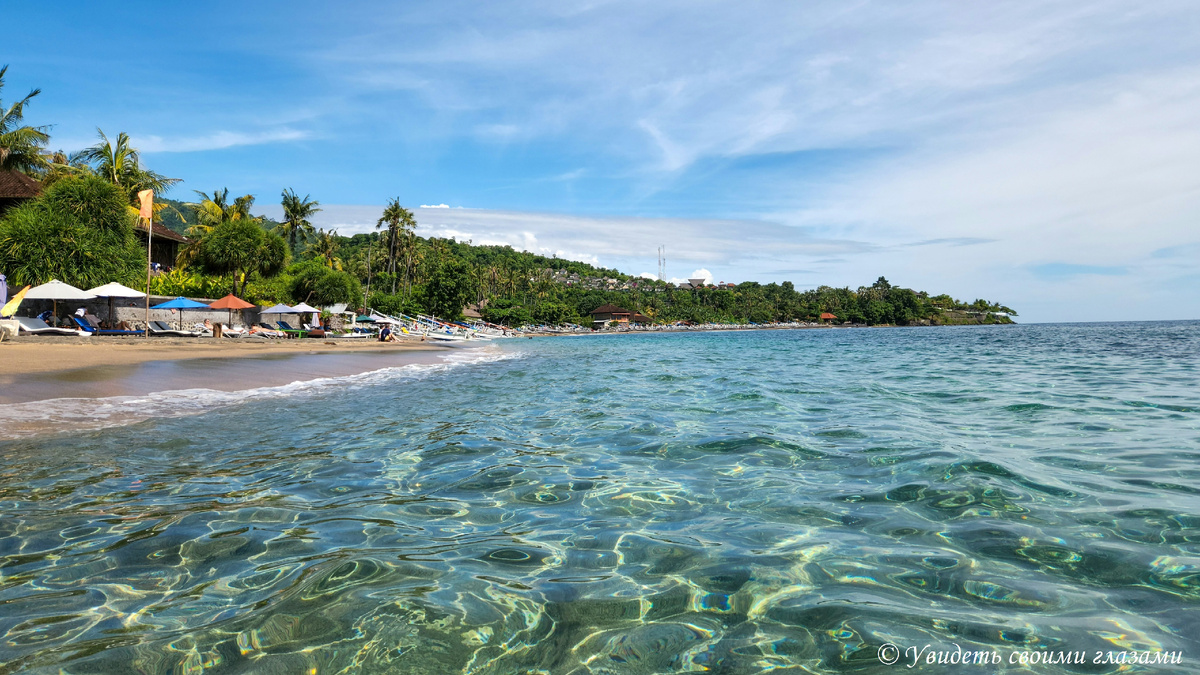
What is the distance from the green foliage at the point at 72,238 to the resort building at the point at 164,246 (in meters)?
9.52

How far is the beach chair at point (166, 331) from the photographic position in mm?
26681

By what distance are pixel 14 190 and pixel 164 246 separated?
1064 centimetres

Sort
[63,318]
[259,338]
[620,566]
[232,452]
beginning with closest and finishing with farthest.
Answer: [620,566] → [232,452] → [63,318] → [259,338]

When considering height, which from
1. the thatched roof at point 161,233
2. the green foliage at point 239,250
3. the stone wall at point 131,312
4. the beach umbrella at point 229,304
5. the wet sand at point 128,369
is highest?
the thatched roof at point 161,233

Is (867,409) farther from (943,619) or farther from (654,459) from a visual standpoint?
(943,619)

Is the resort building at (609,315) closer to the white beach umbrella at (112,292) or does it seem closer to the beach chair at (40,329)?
the white beach umbrella at (112,292)

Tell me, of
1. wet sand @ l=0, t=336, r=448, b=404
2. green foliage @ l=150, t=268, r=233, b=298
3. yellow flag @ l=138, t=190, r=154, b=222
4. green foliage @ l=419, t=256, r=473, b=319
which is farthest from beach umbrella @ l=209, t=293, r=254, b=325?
green foliage @ l=419, t=256, r=473, b=319

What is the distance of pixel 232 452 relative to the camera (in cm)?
570

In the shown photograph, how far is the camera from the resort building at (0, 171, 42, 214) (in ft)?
103

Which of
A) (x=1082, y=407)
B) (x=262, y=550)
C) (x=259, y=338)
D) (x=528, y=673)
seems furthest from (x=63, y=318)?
(x=1082, y=407)

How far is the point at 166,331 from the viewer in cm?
2703

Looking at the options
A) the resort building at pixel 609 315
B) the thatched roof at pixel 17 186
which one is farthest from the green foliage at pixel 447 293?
the resort building at pixel 609 315

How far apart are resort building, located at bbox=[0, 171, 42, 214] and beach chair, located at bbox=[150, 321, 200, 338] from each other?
37.0ft

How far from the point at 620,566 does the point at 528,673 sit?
1.02 m
